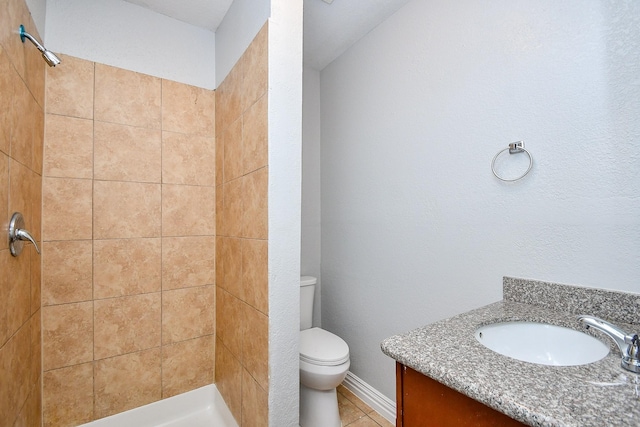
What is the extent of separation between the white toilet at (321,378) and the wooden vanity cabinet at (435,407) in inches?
33.7

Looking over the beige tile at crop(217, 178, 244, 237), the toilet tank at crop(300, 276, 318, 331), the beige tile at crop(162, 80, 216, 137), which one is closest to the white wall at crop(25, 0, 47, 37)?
the beige tile at crop(162, 80, 216, 137)

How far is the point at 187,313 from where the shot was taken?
1.85 metres

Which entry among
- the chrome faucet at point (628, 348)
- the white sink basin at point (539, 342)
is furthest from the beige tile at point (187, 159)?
the chrome faucet at point (628, 348)

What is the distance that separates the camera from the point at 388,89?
1.79 m

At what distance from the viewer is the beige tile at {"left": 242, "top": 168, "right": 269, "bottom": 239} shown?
1.29m

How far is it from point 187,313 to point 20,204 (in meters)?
1.04

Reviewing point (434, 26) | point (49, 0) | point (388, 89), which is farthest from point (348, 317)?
point (49, 0)

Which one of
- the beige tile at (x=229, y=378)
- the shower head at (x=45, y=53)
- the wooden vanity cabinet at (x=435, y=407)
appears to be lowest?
the beige tile at (x=229, y=378)

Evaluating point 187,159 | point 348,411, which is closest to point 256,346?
point 348,411

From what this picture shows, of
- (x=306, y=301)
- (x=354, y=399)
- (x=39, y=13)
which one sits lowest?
(x=354, y=399)

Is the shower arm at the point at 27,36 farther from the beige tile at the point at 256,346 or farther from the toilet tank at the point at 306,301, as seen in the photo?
the toilet tank at the point at 306,301

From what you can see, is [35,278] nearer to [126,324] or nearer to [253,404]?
[126,324]

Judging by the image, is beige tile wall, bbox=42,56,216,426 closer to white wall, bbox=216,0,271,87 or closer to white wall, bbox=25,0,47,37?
white wall, bbox=25,0,47,37

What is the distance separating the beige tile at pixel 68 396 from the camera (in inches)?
58.4
